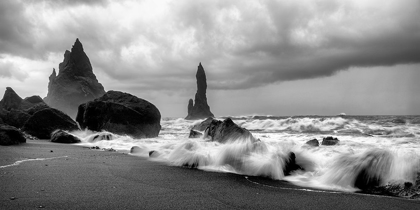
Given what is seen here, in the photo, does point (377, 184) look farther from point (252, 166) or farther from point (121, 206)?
point (121, 206)

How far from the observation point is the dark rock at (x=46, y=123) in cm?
1380

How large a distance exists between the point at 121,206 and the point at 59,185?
4.13ft

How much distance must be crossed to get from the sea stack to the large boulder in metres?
A: 82.7

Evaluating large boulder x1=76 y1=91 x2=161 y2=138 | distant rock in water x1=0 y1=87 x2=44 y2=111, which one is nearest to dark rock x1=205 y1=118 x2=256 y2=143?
large boulder x1=76 y1=91 x2=161 y2=138

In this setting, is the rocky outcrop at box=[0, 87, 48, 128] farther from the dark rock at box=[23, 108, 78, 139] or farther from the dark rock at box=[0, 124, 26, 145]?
the dark rock at box=[0, 124, 26, 145]

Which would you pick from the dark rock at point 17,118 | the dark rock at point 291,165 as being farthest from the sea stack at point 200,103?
the dark rock at point 291,165

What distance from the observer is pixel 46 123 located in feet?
46.9

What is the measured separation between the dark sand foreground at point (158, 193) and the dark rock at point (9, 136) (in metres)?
5.48

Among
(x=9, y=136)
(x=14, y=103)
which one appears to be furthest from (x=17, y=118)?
(x=9, y=136)

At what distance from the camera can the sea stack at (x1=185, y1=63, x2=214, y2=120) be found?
330ft

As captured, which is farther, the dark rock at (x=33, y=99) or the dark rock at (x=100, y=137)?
the dark rock at (x=33, y=99)

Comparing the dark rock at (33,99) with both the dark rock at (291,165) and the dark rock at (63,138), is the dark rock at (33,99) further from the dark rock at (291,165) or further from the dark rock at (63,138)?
the dark rock at (291,165)

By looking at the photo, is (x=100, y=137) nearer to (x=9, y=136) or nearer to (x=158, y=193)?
(x=9, y=136)

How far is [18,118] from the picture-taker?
55.7 ft
